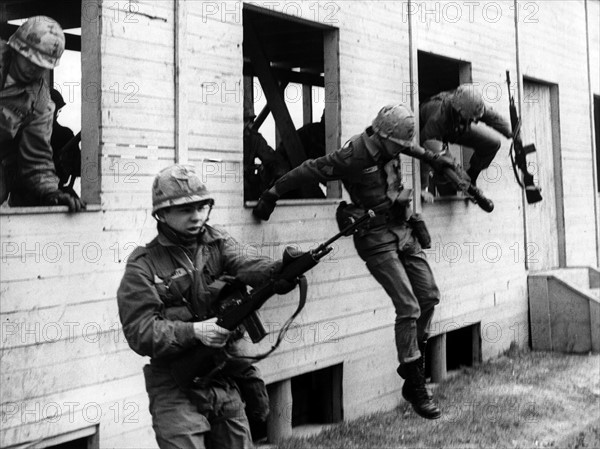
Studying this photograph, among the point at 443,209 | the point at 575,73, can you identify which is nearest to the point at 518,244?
the point at 443,209

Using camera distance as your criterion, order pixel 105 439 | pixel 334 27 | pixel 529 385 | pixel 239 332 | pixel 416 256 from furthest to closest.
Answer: pixel 529 385 → pixel 334 27 → pixel 416 256 → pixel 105 439 → pixel 239 332

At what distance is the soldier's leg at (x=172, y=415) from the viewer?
4.09 meters

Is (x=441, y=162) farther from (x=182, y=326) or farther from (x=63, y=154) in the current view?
(x=182, y=326)

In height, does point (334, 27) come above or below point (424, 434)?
above

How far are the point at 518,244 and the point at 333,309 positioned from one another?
13.6 ft

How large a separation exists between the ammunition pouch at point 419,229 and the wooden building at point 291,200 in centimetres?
75

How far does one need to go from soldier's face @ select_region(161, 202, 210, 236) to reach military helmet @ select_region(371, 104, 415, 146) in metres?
2.58

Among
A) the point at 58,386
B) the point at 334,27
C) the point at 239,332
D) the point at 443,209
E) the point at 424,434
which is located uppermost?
the point at 334,27

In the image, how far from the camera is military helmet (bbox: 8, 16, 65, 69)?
5.16 metres

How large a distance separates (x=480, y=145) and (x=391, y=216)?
2.64 metres

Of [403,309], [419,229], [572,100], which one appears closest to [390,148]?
[419,229]

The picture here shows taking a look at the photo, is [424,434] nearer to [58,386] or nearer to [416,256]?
[416,256]

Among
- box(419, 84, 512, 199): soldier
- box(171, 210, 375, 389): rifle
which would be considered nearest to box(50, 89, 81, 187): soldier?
box(419, 84, 512, 199): soldier

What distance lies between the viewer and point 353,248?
25.8 ft
